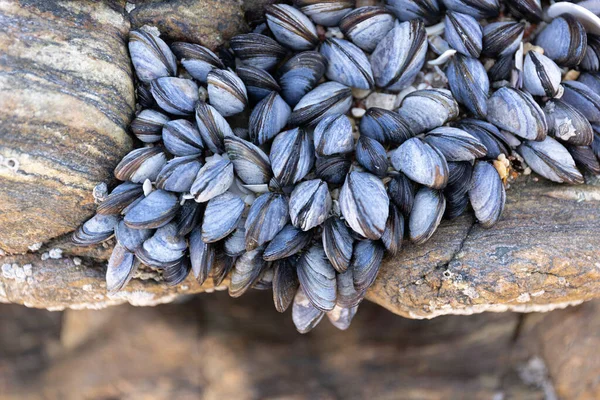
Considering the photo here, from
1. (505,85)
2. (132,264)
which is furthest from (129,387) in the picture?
(505,85)

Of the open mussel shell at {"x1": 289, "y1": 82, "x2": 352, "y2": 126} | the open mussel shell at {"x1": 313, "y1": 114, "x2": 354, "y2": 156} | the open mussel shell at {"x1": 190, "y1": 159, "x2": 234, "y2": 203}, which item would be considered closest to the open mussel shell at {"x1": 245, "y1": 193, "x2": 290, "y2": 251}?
the open mussel shell at {"x1": 190, "y1": 159, "x2": 234, "y2": 203}

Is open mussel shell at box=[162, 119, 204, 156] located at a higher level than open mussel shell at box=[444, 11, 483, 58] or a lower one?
lower

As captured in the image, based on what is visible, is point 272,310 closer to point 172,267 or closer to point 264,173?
point 172,267

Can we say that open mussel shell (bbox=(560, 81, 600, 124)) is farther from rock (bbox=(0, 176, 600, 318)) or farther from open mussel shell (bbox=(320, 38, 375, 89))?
open mussel shell (bbox=(320, 38, 375, 89))

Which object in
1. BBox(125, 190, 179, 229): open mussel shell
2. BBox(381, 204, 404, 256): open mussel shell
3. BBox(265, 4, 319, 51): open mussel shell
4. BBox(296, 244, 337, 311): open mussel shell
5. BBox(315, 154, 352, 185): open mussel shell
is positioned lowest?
BBox(296, 244, 337, 311): open mussel shell

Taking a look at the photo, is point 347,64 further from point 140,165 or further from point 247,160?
point 140,165

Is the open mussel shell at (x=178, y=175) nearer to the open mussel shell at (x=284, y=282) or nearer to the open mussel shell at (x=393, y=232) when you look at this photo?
the open mussel shell at (x=284, y=282)

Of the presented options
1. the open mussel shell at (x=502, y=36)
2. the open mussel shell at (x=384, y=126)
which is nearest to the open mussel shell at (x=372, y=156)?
the open mussel shell at (x=384, y=126)
